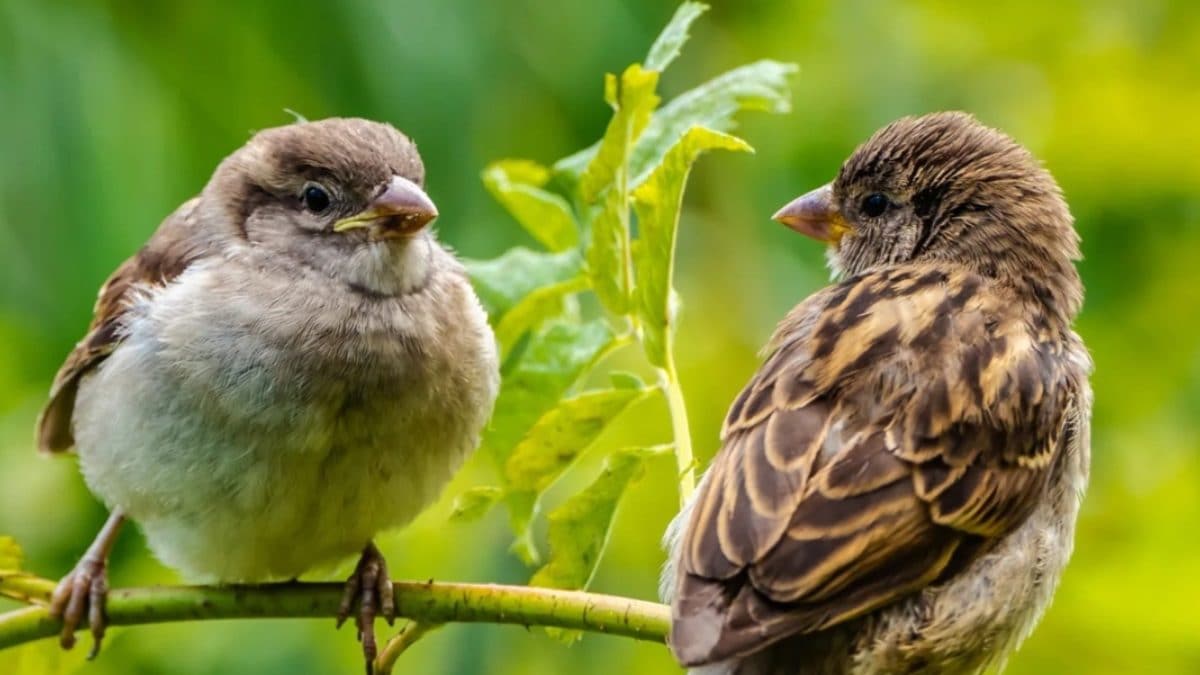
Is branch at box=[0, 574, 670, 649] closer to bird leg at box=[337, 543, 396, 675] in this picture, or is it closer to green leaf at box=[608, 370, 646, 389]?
bird leg at box=[337, 543, 396, 675]

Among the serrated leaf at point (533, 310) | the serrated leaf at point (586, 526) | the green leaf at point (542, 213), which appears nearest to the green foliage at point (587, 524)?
the serrated leaf at point (586, 526)

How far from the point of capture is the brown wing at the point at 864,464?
318cm

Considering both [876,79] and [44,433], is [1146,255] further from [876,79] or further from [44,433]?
[44,433]

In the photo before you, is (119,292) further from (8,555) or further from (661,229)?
(661,229)

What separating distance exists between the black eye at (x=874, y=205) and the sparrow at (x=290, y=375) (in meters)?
0.83

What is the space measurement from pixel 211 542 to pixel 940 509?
5.01ft

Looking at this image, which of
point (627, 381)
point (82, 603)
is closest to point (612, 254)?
point (627, 381)

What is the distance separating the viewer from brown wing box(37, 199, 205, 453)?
4.40m

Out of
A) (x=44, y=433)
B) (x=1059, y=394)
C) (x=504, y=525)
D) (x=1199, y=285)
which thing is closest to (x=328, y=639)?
(x=504, y=525)

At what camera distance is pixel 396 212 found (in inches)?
164

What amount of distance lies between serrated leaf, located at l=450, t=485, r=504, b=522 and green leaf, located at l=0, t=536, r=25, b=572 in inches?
30.5

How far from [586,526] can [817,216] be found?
111 centimetres

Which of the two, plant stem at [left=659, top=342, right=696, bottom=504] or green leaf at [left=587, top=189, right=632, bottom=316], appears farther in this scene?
green leaf at [left=587, top=189, right=632, bottom=316]

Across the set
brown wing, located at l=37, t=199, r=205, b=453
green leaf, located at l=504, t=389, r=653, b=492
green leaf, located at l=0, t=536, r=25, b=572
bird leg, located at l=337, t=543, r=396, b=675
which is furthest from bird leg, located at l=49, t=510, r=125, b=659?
green leaf, located at l=504, t=389, r=653, b=492
